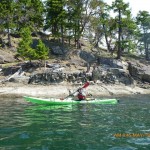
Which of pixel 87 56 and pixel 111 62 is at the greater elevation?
pixel 87 56

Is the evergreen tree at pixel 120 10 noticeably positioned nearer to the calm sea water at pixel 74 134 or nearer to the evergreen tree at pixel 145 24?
the evergreen tree at pixel 145 24

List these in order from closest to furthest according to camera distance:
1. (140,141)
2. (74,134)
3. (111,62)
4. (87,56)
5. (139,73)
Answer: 1. (140,141)
2. (74,134)
3. (139,73)
4. (111,62)
5. (87,56)

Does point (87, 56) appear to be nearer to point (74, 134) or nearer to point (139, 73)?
point (139, 73)

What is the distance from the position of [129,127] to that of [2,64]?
34.0m

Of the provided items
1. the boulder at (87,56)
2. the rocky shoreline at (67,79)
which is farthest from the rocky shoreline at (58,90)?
the boulder at (87,56)

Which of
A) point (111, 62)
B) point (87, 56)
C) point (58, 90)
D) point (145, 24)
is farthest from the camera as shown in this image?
point (145, 24)

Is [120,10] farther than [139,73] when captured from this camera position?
Yes

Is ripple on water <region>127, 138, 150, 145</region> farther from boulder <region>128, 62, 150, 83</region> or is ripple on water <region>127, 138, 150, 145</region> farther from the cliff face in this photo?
boulder <region>128, 62, 150, 83</region>

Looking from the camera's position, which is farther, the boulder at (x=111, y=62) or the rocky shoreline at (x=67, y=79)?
the boulder at (x=111, y=62)

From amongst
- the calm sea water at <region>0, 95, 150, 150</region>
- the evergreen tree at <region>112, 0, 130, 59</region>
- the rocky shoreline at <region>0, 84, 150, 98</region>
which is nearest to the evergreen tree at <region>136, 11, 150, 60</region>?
the evergreen tree at <region>112, 0, 130, 59</region>

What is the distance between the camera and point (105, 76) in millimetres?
41969

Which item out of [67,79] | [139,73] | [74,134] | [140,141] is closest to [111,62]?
[139,73]

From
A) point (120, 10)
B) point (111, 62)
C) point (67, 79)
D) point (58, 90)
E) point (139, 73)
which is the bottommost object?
point (58, 90)

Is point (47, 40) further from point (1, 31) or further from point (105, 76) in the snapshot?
point (105, 76)
